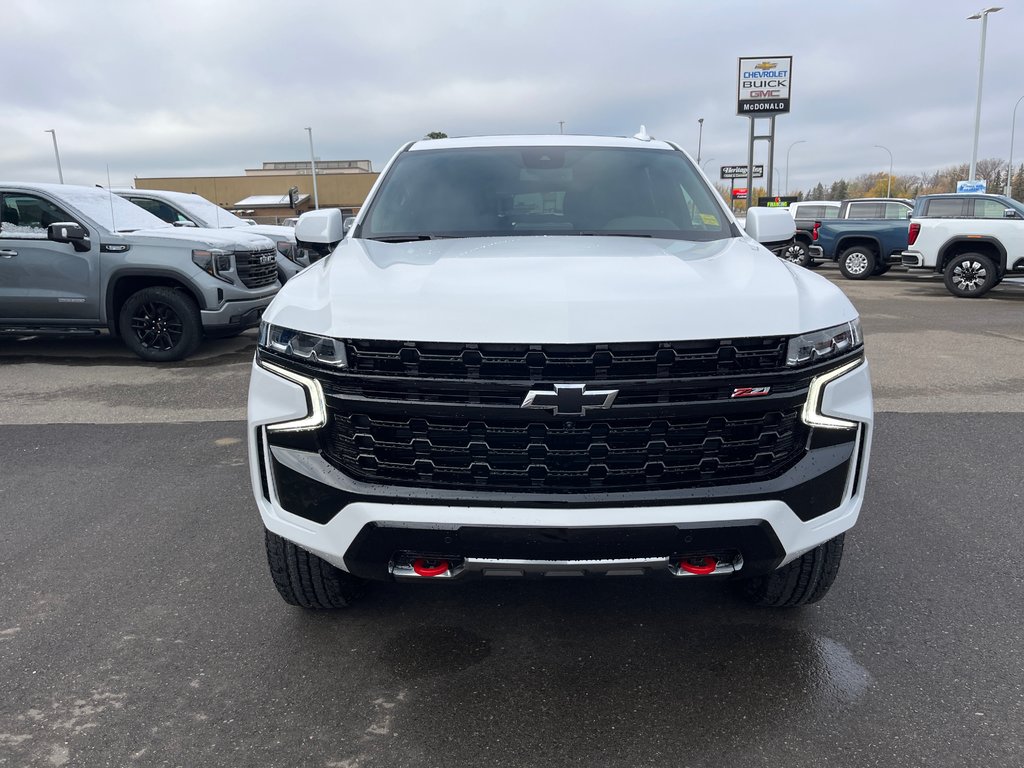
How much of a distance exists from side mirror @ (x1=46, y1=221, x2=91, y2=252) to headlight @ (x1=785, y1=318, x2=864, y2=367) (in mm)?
7932

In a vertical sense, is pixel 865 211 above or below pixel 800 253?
above

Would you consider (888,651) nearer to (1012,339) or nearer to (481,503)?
(481,503)

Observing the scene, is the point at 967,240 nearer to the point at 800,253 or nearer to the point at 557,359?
the point at 800,253

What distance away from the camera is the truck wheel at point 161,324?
Result: 27.3 ft

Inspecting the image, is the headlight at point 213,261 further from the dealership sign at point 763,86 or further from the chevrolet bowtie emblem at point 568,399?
the dealership sign at point 763,86

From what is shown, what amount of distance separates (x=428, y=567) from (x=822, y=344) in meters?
1.38

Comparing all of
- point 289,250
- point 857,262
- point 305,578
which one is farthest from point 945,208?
point 305,578

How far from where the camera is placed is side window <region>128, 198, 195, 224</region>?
1109 centimetres

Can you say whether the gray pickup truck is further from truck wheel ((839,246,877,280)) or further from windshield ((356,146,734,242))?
truck wheel ((839,246,877,280))

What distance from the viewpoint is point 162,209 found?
1112 cm

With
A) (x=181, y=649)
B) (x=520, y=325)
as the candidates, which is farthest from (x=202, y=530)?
(x=520, y=325)

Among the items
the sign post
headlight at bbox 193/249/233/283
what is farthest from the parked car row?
the sign post

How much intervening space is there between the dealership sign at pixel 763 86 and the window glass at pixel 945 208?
2447 centimetres

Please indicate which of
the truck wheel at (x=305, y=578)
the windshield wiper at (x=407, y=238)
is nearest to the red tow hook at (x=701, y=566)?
the truck wheel at (x=305, y=578)
